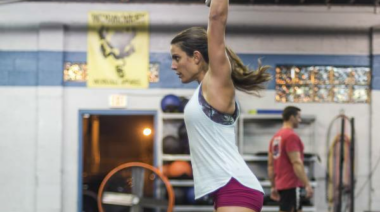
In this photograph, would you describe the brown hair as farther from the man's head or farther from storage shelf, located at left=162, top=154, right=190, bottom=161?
storage shelf, located at left=162, top=154, right=190, bottom=161

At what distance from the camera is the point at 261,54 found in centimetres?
894

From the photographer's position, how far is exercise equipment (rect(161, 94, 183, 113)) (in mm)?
8586

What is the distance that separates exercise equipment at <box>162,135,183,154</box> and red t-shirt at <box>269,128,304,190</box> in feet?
6.64

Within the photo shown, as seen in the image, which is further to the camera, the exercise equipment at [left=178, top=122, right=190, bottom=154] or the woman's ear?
the exercise equipment at [left=178, top=122, right=190, bottom=154]

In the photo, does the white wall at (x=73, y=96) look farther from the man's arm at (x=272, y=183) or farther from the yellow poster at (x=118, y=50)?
the man's arm at (x=272, y=183)

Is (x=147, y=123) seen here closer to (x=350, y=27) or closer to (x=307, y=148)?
(x=307, y=148)

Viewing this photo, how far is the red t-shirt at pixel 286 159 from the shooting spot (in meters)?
6.74

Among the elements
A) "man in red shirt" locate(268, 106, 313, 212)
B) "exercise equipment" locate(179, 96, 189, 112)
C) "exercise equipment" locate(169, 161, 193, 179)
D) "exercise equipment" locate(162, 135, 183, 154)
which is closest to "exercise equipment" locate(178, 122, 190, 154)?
"exercise equipment" locate(162, 135, 183, 154)

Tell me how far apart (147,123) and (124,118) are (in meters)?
0.62

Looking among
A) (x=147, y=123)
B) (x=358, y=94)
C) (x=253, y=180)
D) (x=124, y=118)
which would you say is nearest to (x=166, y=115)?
(x=147, y=123)

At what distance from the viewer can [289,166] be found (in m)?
6.83

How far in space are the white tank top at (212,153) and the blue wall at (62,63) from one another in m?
5.92

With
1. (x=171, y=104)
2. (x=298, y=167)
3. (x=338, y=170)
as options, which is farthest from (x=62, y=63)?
(x=338, y=170)

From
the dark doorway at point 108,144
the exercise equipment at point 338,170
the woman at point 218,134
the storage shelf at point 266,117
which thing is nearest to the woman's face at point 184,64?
the woman at point 218,134
